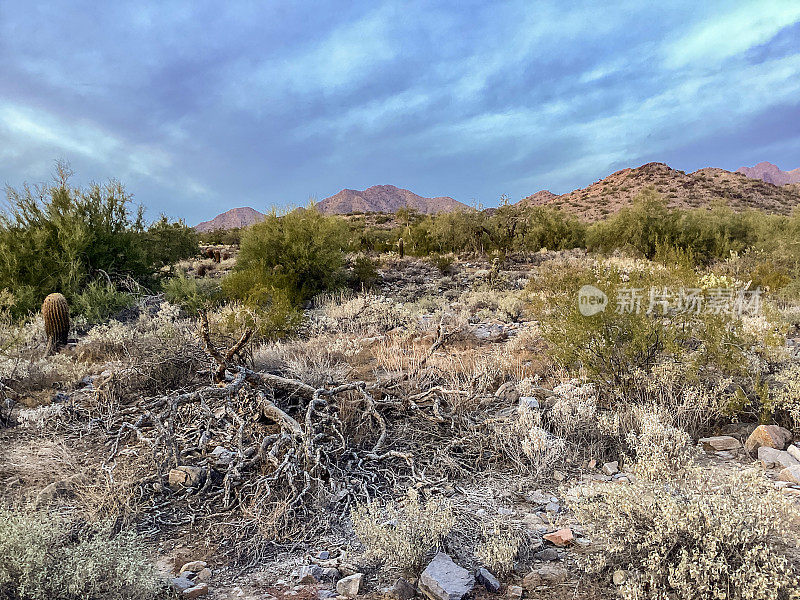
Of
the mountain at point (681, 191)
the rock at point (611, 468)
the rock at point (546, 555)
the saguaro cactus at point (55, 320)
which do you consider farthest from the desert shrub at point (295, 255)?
the mountain at point (681, 191)

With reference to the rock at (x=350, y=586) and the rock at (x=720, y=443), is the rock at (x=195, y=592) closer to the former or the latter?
the rock at (x=350, y=586)

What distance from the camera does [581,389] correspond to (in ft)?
16.1

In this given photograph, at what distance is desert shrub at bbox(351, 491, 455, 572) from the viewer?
2.80 meters

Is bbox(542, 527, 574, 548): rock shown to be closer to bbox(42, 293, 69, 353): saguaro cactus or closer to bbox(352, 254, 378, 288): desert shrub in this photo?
bbox(42, 293, 69, 353): saguaro cactus

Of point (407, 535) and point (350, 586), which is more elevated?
point (407, 535)

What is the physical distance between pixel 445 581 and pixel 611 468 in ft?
6.61

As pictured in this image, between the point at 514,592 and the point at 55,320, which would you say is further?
the point at 55,320

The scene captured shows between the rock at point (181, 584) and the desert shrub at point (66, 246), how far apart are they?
9357mm

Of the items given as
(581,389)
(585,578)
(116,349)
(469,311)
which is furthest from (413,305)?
(585,578)

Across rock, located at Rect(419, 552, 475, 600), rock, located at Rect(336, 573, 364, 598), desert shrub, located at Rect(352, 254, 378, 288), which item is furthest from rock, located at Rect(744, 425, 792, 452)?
desert shrub, located at Rect(352, 254, 378, 288)

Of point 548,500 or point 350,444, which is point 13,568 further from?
point 548,500

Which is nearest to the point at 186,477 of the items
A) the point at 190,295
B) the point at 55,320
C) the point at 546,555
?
the point at 546,555

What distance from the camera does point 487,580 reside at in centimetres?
267

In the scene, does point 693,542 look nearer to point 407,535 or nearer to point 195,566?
point 407,535
